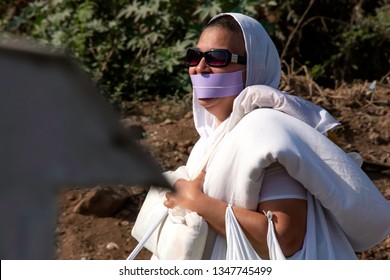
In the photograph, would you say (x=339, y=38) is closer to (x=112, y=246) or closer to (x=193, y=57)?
→ (x=112, y=246)

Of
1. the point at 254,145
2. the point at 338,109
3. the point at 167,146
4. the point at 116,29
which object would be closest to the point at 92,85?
the point at 254,145

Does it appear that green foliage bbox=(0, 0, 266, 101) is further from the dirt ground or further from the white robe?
the white robe

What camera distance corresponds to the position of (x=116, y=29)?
21.3 feet

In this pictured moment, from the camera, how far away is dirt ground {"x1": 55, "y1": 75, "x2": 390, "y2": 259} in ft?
15.8

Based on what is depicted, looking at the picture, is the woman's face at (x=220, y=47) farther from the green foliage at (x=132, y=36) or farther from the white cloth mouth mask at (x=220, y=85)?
the green foliage at (x=132, y=36)

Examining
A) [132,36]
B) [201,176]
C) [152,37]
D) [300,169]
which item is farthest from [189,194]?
[132,36]

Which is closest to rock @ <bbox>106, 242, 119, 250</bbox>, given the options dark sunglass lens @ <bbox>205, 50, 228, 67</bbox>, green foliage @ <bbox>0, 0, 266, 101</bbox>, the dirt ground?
the dirt ground

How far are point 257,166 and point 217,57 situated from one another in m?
0.44

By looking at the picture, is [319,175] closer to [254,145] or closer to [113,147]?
[254,145]

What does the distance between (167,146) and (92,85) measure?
4.40 meters

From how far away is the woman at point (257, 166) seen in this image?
2609 mm

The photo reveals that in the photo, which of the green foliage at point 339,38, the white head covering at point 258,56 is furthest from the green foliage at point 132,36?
the white head covering at point 258,56

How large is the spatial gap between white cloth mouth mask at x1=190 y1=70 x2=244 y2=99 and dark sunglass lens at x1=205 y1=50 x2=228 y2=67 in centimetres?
4

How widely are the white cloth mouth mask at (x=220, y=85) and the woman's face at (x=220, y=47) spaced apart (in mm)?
16
